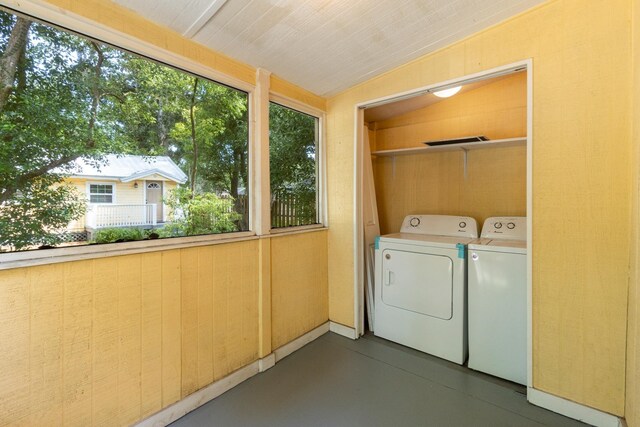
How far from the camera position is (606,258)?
1.67 m

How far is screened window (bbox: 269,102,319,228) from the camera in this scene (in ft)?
8.17

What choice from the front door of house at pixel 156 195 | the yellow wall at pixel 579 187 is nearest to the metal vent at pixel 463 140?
the yellow wall at pixel 579 187

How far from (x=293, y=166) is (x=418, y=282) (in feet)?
5.07

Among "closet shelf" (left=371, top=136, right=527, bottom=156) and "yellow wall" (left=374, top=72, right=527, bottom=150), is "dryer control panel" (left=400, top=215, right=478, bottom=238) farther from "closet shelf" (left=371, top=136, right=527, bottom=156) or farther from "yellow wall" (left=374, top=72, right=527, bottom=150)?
"yellow wall" (left=374, top=72, right=527, bottom=150)

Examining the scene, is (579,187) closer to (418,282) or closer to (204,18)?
(418,282)

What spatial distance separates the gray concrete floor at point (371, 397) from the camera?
175 cm

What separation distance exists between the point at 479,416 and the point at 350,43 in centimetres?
261

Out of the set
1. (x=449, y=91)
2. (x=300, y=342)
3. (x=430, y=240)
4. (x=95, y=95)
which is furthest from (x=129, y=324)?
(x=449, y=91)

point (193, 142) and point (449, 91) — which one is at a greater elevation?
point (449, 91)

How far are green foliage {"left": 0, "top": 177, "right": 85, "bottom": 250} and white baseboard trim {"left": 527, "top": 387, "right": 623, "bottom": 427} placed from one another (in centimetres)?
290

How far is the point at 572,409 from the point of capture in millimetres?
1763

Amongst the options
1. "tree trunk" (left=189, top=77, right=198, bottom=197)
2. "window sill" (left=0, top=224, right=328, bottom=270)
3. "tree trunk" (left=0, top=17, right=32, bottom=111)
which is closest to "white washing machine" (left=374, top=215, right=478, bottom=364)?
"window sill" (left=0, top=224, right=328, bottom=270)

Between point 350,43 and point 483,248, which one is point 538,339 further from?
point 350,43

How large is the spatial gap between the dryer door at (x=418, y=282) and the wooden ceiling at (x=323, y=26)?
1.68 metres
